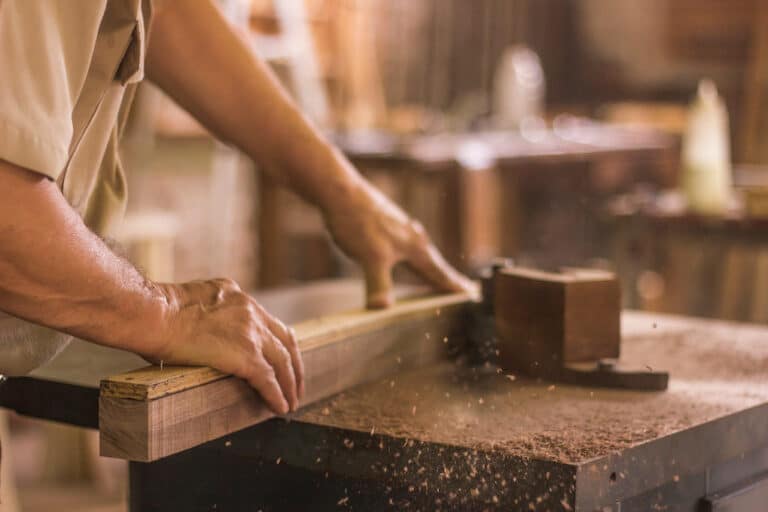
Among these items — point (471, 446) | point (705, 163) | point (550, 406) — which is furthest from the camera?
point (705, 163)

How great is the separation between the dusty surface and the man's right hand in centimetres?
6

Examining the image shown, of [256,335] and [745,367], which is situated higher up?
[256,335]

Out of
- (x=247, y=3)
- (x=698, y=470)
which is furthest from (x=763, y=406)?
(x=247, y=3)

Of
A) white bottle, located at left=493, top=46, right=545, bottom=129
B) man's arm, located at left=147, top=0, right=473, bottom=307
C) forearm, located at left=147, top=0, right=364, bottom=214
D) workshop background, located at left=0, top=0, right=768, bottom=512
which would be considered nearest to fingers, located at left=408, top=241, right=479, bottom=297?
man's arm, located at left=147, top=0, right=473, bottom=307

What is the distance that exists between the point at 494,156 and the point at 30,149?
366 cm

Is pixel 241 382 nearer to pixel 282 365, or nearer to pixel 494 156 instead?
pixel 282 365

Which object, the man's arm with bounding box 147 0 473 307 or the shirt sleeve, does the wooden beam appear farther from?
the shirt sleeve

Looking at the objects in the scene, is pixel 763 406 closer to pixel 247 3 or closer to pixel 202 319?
Answer: pixel 202 319

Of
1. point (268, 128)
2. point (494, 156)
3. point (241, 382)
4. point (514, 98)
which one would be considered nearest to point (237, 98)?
point (268, 128)

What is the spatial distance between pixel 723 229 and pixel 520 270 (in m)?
1.89

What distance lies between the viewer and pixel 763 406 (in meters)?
1.19

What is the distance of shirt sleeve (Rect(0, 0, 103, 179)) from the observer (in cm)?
90

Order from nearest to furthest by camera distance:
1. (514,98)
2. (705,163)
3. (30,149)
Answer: (30,149) < (705,163) < (514,98)

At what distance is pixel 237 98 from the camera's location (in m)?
1.42
